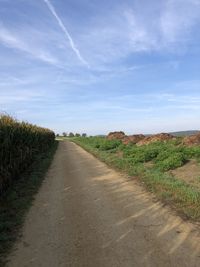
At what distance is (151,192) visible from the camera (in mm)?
12523

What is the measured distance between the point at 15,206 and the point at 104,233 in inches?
160

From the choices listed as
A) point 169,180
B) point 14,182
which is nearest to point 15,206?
point 14,182

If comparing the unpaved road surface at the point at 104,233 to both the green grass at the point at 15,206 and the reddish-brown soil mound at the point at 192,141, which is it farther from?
the reddish-brown soil mound at the point at 192,141

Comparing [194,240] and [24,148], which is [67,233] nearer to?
[194,240]

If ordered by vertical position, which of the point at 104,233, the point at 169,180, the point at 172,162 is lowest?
the point at 104,233

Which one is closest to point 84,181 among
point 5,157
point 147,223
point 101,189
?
point 101,189

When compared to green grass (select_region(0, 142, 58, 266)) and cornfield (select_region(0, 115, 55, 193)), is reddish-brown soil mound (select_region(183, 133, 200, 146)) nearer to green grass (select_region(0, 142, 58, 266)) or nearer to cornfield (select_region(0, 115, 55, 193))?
cornfield (select_region(0, 115, 55, 193))

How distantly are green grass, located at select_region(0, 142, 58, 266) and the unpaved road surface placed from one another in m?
0.22

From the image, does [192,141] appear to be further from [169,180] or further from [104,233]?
[104,233]

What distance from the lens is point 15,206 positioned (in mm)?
10945

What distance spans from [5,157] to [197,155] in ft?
30.9

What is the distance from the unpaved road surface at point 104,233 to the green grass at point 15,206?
0.73 feet

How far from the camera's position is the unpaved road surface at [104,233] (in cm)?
631

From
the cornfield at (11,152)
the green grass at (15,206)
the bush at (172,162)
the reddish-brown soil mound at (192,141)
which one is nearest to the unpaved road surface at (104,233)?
the green grass at (15,206)
